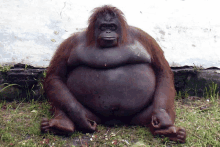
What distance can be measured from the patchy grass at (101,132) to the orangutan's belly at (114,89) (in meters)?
0.24

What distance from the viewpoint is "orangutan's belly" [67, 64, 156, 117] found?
2874mm

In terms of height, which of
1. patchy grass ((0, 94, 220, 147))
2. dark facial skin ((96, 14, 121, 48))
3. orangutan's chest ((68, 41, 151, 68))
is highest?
dark facial skin ((96, 14, 121, 48))

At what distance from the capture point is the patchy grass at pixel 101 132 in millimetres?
2764

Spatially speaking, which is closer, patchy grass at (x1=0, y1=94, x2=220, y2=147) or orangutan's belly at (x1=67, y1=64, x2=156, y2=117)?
patchy grass at (x1=0, y1=94, x2=220, y2=147)

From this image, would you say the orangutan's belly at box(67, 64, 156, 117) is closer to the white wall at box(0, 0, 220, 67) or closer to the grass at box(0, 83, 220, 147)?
the grass at box(0, 83, 220, 147)

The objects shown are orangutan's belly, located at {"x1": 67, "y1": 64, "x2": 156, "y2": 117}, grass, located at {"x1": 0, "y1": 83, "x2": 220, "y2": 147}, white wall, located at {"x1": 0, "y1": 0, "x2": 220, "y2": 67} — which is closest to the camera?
grass, located at {"x1": 0, "y1": 83, "x2": 220, "y2": 147}

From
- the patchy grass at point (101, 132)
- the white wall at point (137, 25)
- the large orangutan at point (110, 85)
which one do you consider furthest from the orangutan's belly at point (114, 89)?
the white wall at point (137, 25)

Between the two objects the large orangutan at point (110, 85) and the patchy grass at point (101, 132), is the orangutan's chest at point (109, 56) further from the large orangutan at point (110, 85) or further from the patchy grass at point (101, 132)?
the patchy grass at point (101, 132)

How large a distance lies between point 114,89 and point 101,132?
1.55 feet

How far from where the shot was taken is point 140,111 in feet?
9.96

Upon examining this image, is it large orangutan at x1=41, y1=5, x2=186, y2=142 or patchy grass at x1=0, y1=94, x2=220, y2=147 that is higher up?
large orangutan at x1=41, y1=5, x2=186, y2=142

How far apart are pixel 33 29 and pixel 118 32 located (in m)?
1.97

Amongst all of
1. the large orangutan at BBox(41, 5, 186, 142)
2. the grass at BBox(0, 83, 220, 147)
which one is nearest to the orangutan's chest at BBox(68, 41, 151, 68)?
the large orangutan at BBox(41, 5, 186, 142)

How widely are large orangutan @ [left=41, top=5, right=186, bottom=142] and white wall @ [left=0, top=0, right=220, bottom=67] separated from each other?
1156mm
